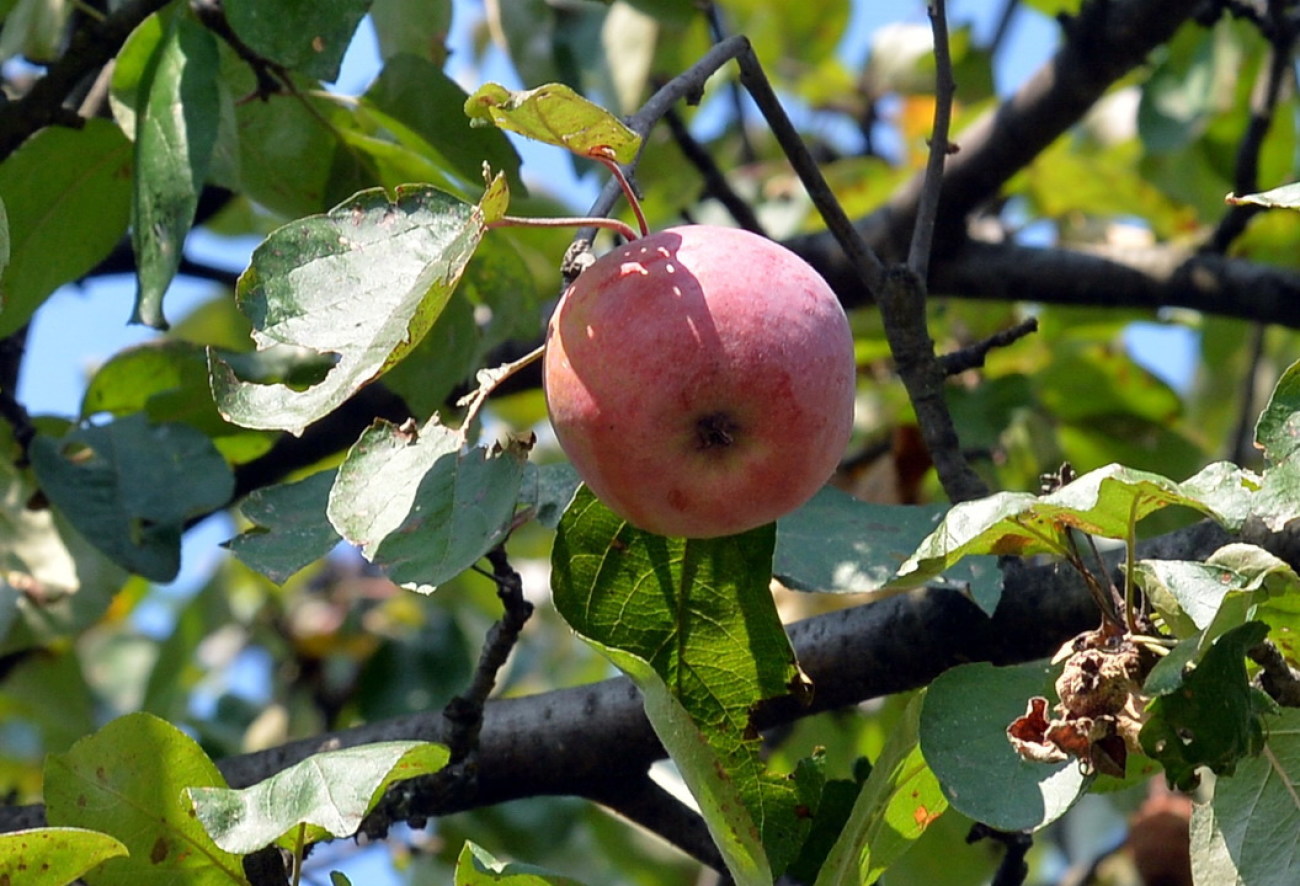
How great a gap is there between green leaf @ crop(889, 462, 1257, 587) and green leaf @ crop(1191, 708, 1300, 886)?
17cm

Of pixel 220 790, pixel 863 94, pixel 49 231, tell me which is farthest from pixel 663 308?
pixel 863 94

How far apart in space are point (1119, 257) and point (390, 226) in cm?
177

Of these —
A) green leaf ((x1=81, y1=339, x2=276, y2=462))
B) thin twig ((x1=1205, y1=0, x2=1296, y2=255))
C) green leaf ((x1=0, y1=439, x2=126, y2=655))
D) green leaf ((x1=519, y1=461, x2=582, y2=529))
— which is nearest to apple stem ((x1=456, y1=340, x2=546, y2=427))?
green leaf ((x1=519, y1=461, x2=582, y2=529))

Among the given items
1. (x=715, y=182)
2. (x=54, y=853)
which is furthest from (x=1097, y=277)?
(x=54, y=853)

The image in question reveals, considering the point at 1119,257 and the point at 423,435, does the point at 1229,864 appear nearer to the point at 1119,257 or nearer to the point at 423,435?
the point at 423,435

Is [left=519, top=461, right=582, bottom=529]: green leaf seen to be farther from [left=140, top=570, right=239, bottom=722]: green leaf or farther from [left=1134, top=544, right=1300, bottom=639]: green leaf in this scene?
[left=140, top=570, right=239, bottom=722]: green leaf

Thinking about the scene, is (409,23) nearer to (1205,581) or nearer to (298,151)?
(298,151)

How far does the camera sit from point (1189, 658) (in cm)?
99

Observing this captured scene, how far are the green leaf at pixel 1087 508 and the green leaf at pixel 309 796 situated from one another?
0.38m

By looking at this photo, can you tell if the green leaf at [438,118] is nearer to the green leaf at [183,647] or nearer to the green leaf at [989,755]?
the green leaf at [989,755]

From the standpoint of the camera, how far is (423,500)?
1169 millimetres

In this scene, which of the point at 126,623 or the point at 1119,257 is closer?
the point at 1119,257

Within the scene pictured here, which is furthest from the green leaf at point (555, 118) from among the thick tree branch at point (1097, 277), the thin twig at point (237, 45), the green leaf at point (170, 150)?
the thick tree branch at point (1097, 277)

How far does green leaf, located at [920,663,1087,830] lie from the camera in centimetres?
108
